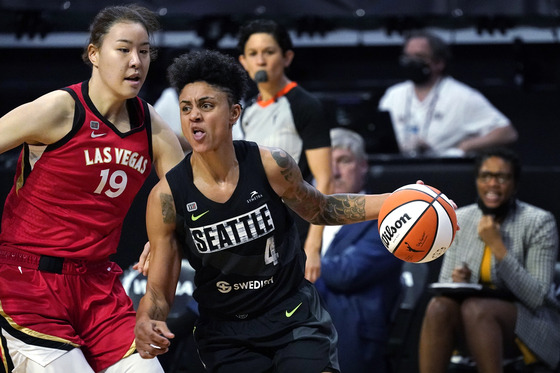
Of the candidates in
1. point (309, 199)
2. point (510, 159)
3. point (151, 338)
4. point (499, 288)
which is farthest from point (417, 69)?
point (151, 338)

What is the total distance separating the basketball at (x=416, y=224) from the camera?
11.5 ft

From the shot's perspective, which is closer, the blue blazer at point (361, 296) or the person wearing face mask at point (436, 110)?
the blue blazer at point (361, 296)

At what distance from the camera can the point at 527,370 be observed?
Answer: 5.42 meters

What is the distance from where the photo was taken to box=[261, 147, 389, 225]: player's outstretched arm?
11.7ft

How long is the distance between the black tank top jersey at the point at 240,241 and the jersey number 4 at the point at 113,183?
235mm

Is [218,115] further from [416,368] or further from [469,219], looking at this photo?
[416,368]

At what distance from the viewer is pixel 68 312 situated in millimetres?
3574

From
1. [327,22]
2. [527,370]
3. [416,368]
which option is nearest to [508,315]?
[527,370]

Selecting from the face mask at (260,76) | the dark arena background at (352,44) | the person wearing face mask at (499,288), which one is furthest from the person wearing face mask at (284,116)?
the dark arena background at (352,44)

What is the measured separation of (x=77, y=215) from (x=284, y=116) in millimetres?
1747

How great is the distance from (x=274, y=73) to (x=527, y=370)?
7.75 feet

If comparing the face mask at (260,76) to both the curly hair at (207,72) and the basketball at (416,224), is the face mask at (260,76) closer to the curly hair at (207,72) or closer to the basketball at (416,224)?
the curly hair at (207,72)

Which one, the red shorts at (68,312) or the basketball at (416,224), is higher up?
the basketball at (416,224)

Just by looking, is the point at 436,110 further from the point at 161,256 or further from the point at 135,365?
the point at 135,365
